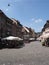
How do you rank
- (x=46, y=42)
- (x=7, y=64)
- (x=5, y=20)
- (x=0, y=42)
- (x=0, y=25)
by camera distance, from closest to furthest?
(x=7, y=64) → (x=0, y=42) → (x=46, y=42) → (x=0, y=25) → (x=5, y=20)

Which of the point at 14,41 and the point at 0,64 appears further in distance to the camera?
the point at 14,41

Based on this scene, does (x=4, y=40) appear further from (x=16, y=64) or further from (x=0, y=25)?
(x=16, y=64)

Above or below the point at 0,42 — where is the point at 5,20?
above

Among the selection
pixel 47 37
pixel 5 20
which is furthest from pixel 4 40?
pixel 5 20

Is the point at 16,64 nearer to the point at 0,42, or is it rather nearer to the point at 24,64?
the point at 24,64

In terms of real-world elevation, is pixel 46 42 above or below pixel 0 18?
below

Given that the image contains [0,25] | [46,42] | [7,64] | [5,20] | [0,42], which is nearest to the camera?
[7,64]

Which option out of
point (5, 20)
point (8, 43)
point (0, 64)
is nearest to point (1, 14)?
point (5, 20)

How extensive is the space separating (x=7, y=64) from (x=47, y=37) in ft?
102

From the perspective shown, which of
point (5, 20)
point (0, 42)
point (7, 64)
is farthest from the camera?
point (5, 20)

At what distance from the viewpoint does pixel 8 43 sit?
4469 cm

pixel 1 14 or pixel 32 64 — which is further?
pixel 1 14

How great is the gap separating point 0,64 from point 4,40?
95.0 feet

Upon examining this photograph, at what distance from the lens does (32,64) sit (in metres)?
15.1
